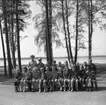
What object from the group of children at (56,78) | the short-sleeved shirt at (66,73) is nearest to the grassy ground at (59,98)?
the group of children at (56,78)

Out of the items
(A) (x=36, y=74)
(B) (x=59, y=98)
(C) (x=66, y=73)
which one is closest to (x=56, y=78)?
(C) (x=66, y=73)

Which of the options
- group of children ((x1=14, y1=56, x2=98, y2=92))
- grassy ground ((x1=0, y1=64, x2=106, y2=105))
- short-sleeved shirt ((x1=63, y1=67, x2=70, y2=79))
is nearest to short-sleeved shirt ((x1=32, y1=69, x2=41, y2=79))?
group of children ((x1=14, y1=56, x2=98, y2=92))

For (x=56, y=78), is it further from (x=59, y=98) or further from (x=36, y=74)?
(x=59, y=98)

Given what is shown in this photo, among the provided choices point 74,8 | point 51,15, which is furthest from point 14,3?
point 74,8

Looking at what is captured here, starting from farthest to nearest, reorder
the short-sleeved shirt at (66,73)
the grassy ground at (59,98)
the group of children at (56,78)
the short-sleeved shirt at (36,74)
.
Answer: the short-sleeved shirt at (36,74) < the short-sleeved shirt at (66,73) < the group of children at (56,78) < the grassy ground at (59,98)

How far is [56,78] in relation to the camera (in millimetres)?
11656

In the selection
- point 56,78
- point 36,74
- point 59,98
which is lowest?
point 59,98

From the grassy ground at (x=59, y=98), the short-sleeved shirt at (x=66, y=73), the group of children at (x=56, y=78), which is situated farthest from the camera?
the short-sleeved shirt at (x=66, y=73)

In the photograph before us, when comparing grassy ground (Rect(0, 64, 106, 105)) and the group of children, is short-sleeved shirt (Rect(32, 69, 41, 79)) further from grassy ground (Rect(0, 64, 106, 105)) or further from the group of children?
grassy ground (Rect(0, 64, 106, 105))

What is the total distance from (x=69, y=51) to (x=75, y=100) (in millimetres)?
13495

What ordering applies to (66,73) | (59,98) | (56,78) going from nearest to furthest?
(59,98)
(66,73)
(56,78)

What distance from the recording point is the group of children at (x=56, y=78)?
36.8 ft

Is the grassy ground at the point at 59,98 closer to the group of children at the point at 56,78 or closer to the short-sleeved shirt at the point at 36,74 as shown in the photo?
the group of children at the point at 56,78

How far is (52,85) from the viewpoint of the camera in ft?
37.7
